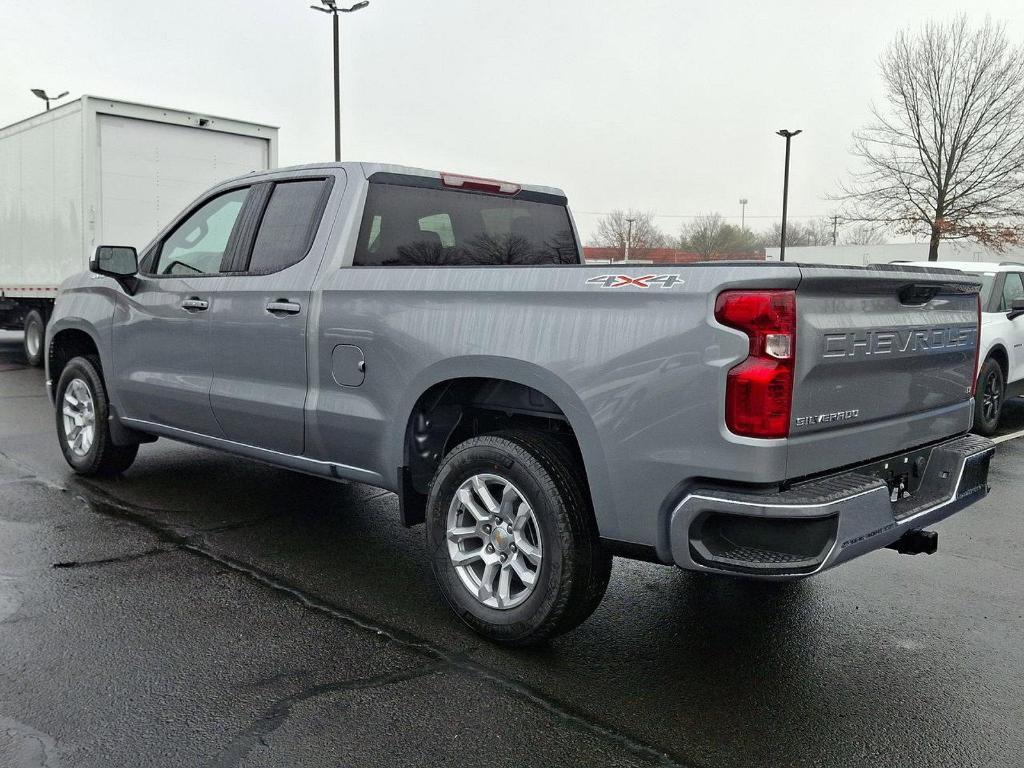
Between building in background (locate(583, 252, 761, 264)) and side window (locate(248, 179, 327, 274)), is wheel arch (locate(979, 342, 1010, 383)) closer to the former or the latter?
building in background (locate(583, 252, 761, 264))

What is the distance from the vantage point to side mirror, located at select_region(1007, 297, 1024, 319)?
30.2 ft

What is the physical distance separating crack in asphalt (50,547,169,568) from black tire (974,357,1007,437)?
7.26m

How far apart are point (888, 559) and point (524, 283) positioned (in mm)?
2743

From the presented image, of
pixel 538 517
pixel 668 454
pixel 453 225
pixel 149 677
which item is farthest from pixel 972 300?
pixel 149 677

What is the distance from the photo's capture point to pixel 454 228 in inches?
195

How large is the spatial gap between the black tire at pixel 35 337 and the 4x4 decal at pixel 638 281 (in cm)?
1346

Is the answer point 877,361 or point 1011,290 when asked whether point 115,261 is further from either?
point 1011,290

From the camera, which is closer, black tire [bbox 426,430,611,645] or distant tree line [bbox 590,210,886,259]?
black tire [bbox 426,430,611,645]

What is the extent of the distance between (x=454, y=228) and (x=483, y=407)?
129cm

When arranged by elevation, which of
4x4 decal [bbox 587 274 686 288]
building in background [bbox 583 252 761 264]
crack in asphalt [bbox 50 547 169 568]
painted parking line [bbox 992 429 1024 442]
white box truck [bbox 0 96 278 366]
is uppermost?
white box truck [bbox 0 96 278 366]

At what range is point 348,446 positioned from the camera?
4383 millimetres

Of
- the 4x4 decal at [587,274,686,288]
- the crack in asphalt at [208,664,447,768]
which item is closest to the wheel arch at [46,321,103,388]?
the crack in asphalt at [208,664,447,768]

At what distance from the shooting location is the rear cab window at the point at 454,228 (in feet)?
15.2

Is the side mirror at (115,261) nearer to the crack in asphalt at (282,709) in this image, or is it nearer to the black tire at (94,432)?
the black tire at (94,432)
